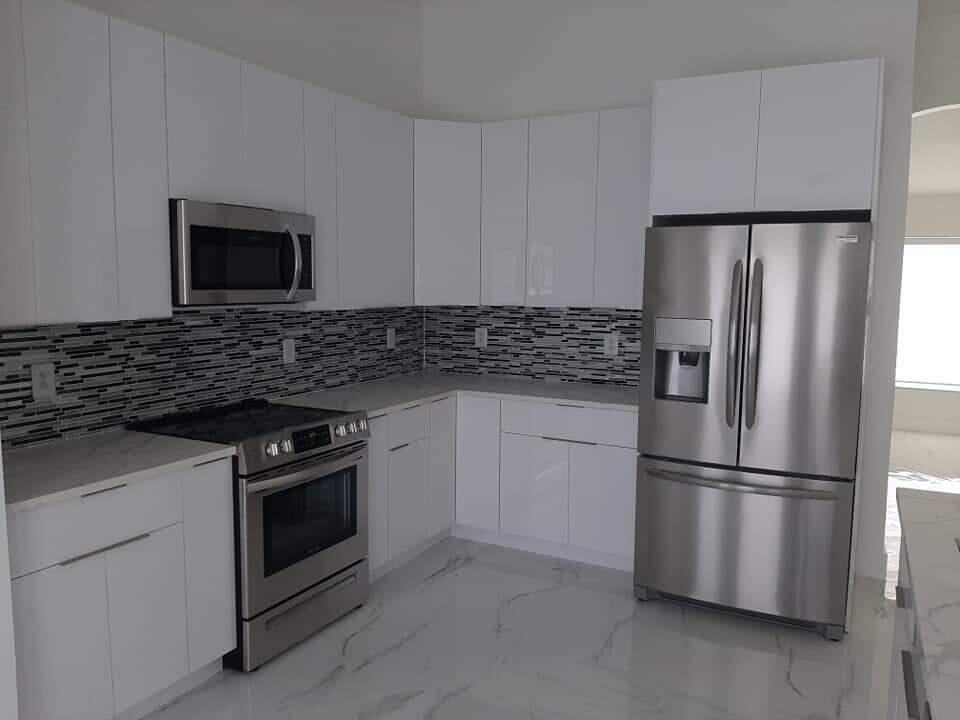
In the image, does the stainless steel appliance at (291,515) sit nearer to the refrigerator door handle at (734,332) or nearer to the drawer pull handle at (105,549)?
the drawer pull handle at (105,549)

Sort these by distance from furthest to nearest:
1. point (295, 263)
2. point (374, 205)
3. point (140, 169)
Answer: point (374, 205) → point (295, 263) → point (140, 169)

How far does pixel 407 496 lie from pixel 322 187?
160cm

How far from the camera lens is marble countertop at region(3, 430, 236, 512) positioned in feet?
7.04

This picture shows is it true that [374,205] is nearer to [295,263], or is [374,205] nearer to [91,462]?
[295,263]

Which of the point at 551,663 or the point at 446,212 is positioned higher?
the point at 446,212

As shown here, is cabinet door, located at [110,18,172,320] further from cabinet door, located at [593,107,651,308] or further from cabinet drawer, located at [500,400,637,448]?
cabinet door, located at [593,107,651,308]

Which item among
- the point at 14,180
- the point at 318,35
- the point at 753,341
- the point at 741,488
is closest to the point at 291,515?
the point at 14,180

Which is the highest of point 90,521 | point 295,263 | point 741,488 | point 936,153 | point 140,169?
point 936,153

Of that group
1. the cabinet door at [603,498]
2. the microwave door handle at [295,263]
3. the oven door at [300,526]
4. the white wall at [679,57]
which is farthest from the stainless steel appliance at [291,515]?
the white wall at [679,57]

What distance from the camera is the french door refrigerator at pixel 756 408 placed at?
3.09m

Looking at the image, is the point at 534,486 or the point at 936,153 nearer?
the point at 534,486

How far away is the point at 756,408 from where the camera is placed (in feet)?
10.5

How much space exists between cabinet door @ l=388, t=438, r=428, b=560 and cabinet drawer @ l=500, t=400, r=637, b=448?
19.8 inches

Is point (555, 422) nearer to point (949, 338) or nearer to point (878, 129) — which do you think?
point (878, 129)
